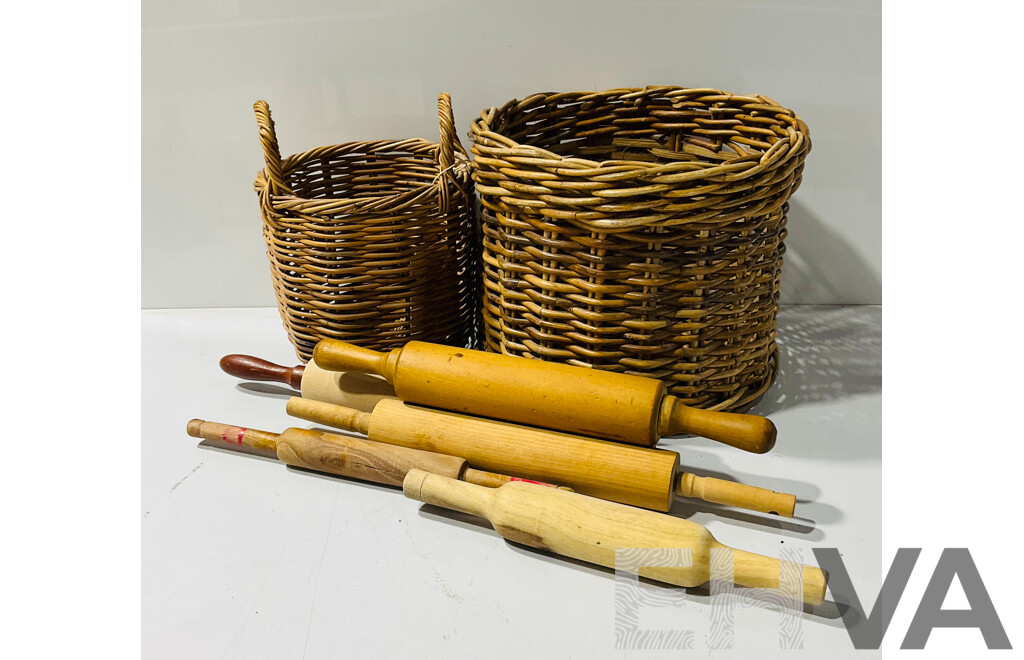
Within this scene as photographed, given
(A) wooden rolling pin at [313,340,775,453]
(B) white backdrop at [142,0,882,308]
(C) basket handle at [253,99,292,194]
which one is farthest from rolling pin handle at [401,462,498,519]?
(B) white backdrop at [142,0,882,308]

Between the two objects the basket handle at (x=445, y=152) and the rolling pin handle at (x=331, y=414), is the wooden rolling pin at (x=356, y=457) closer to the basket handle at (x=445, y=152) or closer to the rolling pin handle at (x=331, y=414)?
the rolling pin handle at (x=331, y=414)

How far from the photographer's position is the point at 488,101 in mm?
1416

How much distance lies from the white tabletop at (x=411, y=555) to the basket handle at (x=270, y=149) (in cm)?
33

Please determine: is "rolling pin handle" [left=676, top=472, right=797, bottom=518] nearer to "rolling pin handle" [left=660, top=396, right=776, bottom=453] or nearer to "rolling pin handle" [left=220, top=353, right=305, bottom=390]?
"rolling pin handle" [left=660, top=396, right=776, bottom=453]

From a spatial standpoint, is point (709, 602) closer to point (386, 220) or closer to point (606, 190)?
point (606, 190)

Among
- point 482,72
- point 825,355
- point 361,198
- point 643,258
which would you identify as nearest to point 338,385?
point 361,198

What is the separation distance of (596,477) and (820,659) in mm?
292

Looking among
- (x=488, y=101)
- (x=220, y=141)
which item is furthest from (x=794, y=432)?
→ (x=220, y=141)

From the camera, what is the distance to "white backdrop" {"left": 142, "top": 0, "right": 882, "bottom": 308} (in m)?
1.35

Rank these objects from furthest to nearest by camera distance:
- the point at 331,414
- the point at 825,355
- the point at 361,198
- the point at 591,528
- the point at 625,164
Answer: the point at 825,355 → the point at 361,198 → the point at 331,414 → the point at 625,164 → the point at 591,528

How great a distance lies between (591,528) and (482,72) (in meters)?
0.86

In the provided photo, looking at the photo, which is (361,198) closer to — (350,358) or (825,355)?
(350,358)

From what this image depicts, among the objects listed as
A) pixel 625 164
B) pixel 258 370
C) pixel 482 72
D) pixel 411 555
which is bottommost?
pixel 411 555

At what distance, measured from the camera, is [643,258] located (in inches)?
39.5
